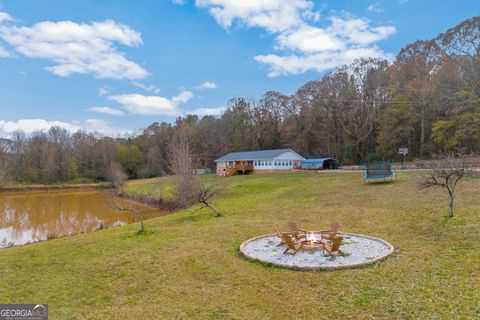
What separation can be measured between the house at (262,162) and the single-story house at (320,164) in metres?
1.27

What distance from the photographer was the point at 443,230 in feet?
29.7

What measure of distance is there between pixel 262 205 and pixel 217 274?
10.1 m

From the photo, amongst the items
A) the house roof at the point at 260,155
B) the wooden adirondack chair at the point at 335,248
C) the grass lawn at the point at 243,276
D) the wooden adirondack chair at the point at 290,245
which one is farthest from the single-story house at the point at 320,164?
the wooden adirondack chair at the point at 335,248

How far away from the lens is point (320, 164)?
33188mm

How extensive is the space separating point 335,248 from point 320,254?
0.50m

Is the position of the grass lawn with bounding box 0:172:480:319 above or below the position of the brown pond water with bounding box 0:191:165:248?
above

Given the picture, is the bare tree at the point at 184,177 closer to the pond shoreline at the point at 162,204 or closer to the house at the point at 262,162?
the pond shoreline at the point at 162,204

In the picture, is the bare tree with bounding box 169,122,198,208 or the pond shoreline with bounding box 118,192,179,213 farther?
the pond shoreline with bounding box 118,192,179,213

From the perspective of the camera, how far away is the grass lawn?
A: 513cm

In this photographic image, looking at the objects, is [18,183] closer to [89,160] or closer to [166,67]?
[89,160]

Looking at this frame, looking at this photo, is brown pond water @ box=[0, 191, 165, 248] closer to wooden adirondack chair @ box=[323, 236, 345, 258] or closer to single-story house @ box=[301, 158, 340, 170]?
wooden adirondack chair @ box=[323, 236, 345, 258]

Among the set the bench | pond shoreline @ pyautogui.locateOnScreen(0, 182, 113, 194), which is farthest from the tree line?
the bench

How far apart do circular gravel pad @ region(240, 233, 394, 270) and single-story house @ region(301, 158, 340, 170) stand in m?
24.4

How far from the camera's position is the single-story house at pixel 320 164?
A: 33188mm
